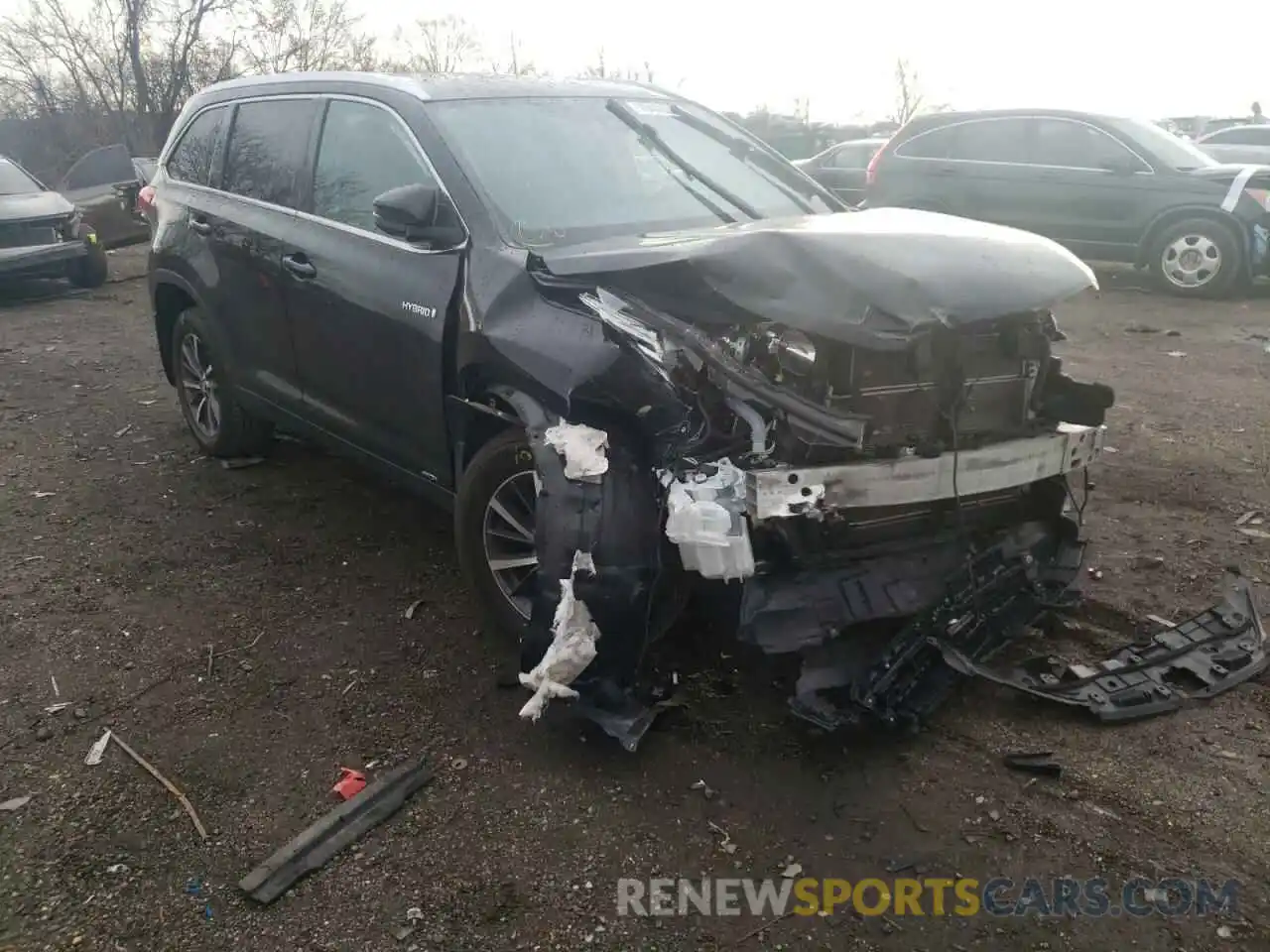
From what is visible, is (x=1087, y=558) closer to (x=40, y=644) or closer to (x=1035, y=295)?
(x=1035, y=295)

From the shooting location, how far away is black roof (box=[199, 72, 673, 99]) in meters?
3.95

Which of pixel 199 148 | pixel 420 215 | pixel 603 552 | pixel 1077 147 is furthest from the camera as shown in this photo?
pixel 1077 147

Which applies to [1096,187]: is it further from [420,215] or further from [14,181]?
[14,181]

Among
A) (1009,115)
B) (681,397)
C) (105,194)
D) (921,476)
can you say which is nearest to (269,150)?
(681,397)

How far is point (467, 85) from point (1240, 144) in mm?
17031

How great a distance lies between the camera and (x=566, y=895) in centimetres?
252

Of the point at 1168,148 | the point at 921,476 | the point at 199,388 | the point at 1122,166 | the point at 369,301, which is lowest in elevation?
the point at 199,388

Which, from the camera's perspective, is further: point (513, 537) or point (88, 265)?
point (88, 265)

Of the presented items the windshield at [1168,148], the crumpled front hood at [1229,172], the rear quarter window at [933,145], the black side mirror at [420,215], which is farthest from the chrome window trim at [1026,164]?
the black side mirror at [420,215]

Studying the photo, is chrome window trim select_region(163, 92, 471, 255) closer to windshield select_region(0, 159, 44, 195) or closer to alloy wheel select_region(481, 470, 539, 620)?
alloy wheel select_region(481, 470, 539, 620)

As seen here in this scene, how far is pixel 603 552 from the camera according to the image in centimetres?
292

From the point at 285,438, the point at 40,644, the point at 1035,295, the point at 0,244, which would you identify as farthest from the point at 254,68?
the point at 1035,295

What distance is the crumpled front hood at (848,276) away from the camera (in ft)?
9.21

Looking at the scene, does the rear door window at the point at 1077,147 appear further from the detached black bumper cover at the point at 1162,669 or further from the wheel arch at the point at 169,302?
the wheel arch at the point at 169,302
